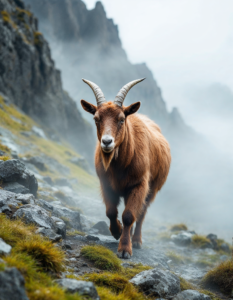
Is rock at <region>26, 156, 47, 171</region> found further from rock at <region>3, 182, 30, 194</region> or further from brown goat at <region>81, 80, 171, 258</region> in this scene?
brown goat at <region>81, 80, 171, 258</region>

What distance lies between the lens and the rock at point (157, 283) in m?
4.00

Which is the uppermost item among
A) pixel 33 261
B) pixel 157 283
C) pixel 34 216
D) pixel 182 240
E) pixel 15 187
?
pixel 182 240

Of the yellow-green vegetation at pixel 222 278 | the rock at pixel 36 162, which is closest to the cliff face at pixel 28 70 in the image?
the rock at pixel 36 162

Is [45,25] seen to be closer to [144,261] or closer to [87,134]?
[87,134]

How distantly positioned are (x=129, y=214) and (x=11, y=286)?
3.96m

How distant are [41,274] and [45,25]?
469 feet

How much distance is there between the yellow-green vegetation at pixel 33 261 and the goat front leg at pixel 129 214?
8.37ft

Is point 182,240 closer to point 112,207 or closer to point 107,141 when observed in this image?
point 112,207

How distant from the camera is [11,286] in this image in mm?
2449

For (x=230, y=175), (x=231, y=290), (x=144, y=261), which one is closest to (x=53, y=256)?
(x=144, y=261)

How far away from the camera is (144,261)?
633cm

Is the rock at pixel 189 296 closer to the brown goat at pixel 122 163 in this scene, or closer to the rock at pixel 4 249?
the brown goat at pixel 122 163

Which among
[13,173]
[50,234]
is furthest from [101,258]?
[13,173]

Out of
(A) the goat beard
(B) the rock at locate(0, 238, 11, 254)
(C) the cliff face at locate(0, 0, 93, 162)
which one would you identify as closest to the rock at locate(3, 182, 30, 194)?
(A) the goat beard
